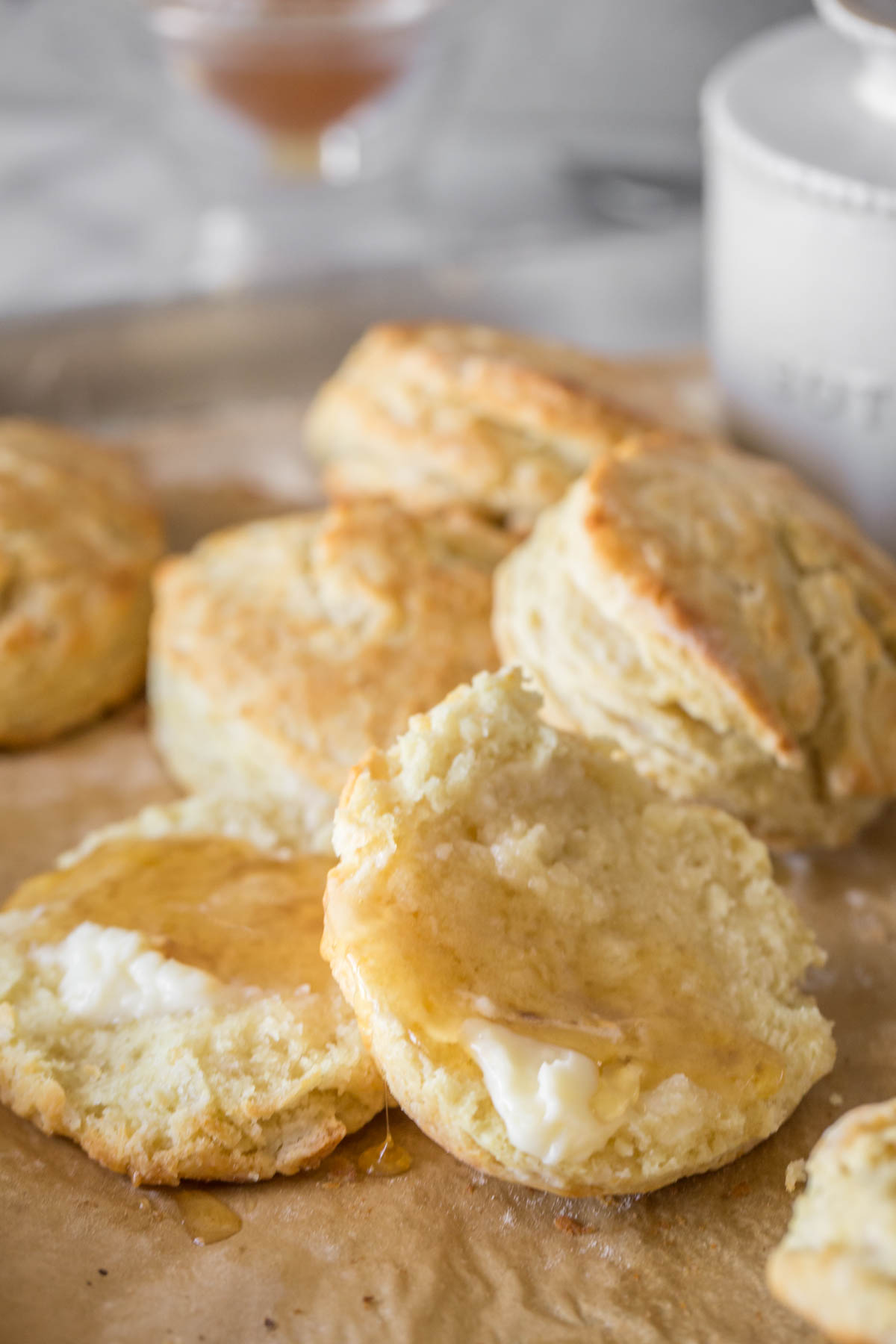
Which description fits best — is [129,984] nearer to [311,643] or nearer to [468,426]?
[311,643]

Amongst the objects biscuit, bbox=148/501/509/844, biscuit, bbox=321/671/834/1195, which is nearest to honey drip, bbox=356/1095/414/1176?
biscuit, bbox=321/671/834/1195

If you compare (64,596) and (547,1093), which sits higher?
(547,1093)

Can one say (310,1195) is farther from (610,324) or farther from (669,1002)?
(610,324)

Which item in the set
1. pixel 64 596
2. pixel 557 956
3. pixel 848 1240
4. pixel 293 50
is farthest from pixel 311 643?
pixel 293 50

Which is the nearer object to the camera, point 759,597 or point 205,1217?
point 205,1217

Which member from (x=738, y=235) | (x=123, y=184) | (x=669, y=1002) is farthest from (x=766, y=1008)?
(x=123, y=184)

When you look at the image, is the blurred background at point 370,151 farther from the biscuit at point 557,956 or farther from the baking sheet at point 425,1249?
the baking sheet at point 425,1249

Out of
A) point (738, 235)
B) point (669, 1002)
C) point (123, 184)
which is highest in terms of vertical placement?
point (738, 235)
